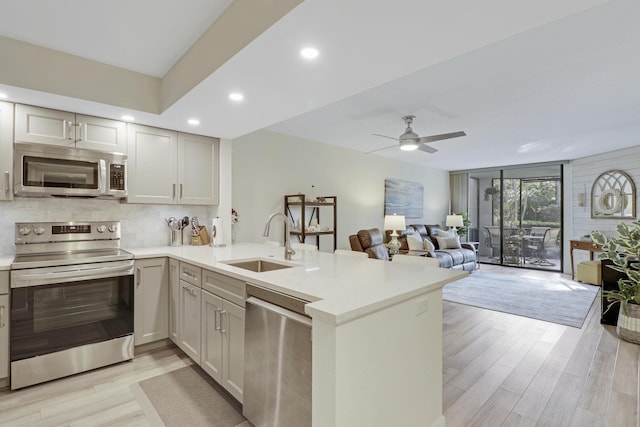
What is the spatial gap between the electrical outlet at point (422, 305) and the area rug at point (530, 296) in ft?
10.2

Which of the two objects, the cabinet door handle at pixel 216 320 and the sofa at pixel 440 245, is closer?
the cabinet door handle at pixel 216 320

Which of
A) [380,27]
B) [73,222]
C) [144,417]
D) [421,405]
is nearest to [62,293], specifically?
[73,222]

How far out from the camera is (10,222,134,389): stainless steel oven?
2.29 m

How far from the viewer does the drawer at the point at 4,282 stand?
223cm

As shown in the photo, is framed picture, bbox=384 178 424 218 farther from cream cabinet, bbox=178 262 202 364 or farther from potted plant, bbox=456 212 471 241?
cream cabinet, bbox=178 262 202 364

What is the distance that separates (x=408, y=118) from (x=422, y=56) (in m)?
2.03

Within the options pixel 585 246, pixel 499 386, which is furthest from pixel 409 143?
pixel 585 246

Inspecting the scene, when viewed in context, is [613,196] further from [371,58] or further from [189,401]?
[189,401]

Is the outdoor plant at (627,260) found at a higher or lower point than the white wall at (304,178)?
lower

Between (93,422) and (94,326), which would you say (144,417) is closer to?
(93,422)

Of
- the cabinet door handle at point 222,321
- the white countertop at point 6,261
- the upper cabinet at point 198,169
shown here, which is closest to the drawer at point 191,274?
the cabinet door handle at point 222,321

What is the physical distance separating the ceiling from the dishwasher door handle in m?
1.43

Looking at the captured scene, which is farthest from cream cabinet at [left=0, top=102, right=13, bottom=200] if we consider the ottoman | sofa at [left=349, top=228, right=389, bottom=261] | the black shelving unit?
the ottoman

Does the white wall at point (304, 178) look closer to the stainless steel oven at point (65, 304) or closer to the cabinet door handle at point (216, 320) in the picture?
the stainless steel oven at point (65, 304)
